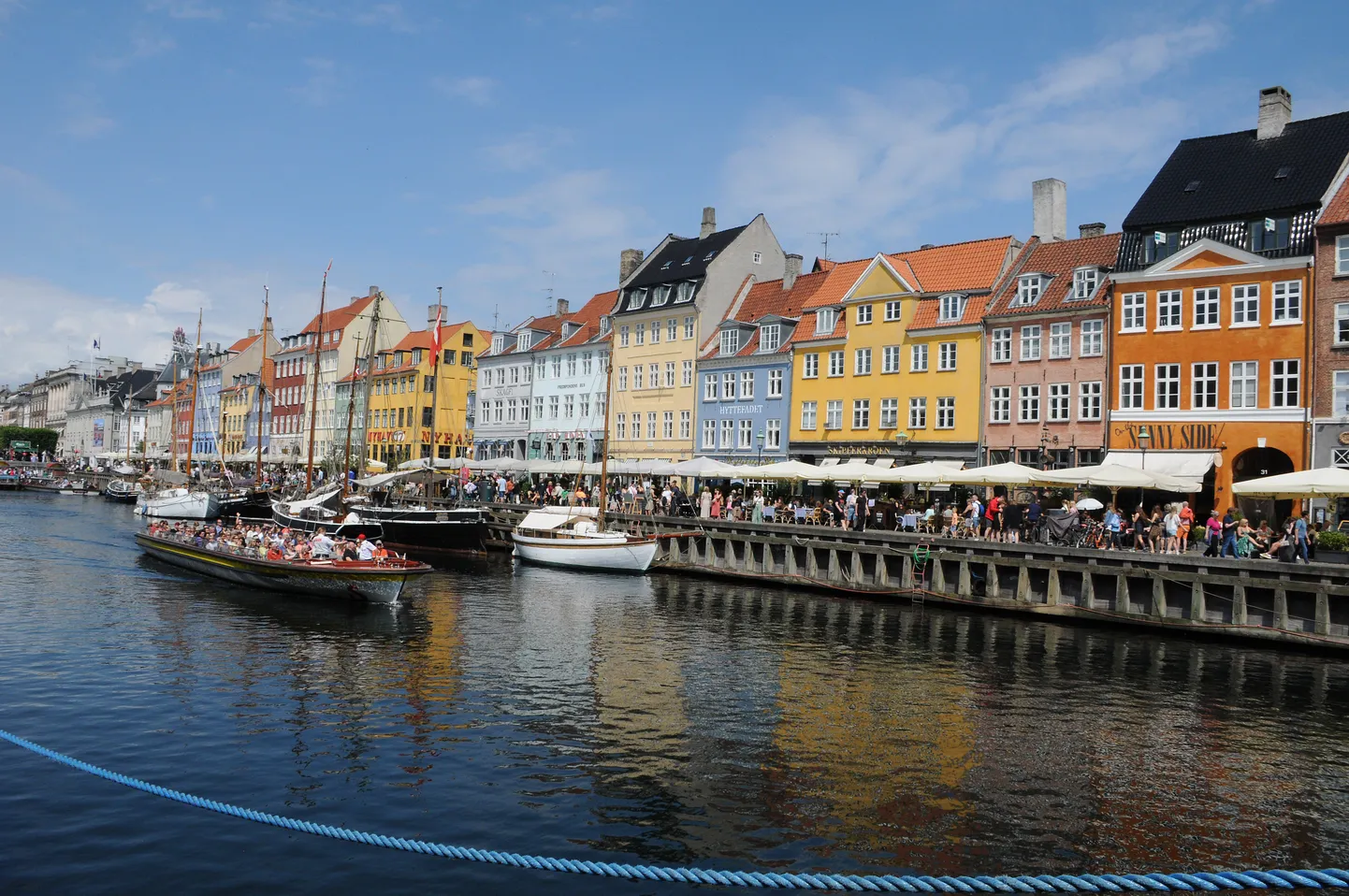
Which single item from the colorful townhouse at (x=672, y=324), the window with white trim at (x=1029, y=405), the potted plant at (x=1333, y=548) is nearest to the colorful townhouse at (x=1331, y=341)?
the potted plant at (x=1333, y=548)

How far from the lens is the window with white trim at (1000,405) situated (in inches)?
1930

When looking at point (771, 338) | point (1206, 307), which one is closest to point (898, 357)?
point (771, 338)

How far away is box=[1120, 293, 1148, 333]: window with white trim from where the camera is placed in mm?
44000

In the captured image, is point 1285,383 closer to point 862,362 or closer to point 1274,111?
point 1274,111

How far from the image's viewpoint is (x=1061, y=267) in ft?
162

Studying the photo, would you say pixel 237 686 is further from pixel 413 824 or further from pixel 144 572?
pixel 144 572

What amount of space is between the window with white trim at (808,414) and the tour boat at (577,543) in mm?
15039

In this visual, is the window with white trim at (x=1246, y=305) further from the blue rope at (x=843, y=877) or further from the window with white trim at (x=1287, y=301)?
the blue rope at (x=843, y=877)

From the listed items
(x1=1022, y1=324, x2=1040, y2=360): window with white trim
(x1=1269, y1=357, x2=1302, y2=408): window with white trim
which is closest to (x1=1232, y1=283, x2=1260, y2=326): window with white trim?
(x1=1269, y1=357, x2=1302, y2=408): window with white trim

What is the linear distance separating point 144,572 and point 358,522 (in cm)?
1256

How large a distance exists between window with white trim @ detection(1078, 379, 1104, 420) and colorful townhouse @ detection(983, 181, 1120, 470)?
0.13ft

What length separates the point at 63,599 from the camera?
31.6 m

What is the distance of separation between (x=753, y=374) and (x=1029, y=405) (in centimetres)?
1852

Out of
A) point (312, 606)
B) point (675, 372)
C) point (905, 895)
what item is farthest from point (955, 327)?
point (905, 895)
